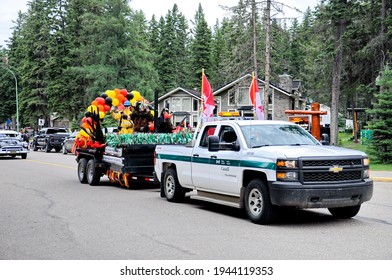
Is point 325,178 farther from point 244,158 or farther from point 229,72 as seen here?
point 229,72

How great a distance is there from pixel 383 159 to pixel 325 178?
671 inches

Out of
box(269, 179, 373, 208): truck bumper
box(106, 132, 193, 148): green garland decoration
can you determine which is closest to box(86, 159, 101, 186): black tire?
box(106, 132, 193, 148): green garland decoration

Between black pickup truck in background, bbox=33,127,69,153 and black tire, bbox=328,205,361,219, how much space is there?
35667 millimetres

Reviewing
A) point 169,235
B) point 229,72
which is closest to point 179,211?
point 169,235

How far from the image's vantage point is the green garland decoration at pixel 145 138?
15547 mm

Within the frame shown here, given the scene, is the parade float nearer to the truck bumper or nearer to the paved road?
the paved road

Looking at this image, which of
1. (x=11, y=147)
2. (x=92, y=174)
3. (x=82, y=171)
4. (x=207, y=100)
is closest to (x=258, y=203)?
(x=92, y=174)

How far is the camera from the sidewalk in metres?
18.4

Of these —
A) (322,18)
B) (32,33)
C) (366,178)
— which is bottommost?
(366,178)

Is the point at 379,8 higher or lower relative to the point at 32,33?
lower

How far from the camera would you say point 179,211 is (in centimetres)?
1150

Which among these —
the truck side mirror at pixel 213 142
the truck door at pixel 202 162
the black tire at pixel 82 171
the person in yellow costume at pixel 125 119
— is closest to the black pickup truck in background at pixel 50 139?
the black tire at pixel 82 171

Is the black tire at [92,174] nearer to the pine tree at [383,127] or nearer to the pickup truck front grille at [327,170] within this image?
the pickup truck front grille at [327,170]

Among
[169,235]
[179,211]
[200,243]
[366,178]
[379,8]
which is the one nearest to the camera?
[200,243]
